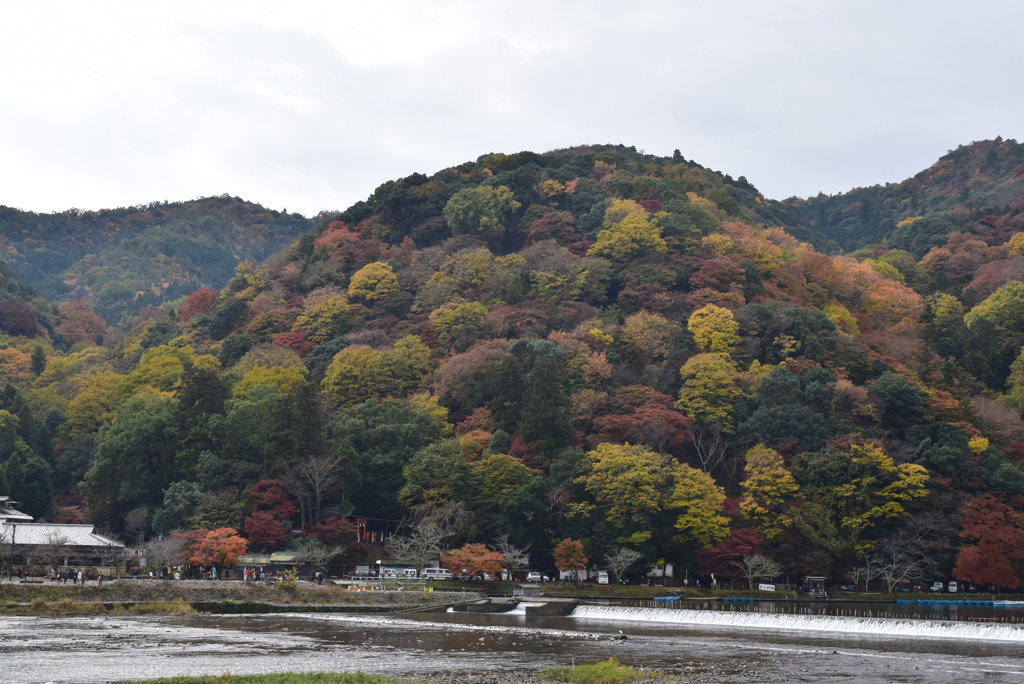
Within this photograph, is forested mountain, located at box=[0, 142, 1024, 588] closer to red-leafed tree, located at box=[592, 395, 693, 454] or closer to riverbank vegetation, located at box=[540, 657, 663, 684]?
red-leafed tree, located at box=[592, 395, 693, 454]

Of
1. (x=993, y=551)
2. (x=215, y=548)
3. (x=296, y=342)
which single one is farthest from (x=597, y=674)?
(x=296, y=342)

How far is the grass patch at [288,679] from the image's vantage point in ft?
96.1

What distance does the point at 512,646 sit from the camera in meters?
42.8

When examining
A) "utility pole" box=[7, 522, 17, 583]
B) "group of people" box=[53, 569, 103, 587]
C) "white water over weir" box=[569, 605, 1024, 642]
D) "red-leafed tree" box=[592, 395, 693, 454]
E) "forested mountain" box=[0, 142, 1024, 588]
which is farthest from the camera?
"red-leafed tree" box=[592, 395, 693, 454]

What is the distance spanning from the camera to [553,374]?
3127 inches

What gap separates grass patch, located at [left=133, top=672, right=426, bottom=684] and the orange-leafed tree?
38.3m

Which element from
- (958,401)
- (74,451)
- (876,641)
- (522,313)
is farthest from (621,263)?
(876,641)

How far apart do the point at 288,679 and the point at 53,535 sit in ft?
149

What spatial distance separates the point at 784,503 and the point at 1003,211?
84.3 meters

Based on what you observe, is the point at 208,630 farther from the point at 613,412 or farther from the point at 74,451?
the point at 74,451

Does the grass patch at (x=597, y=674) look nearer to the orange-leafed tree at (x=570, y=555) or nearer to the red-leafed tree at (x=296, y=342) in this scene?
the orange-leafed tree at (x=570, y=555)

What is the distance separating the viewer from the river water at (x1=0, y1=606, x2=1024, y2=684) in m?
35.1

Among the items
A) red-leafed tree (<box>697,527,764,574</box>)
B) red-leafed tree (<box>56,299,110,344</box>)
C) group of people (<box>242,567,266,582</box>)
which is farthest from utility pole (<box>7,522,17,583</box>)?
red-leafed tree (<box>56,299,110,344</box>)

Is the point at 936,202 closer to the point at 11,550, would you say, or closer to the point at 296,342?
the point at 296,342
